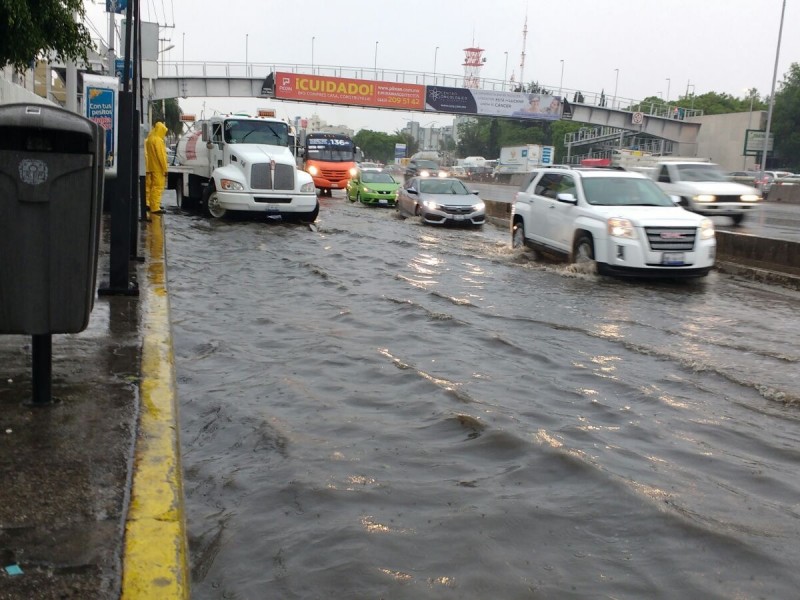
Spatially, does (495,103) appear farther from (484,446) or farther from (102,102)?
(484,446)

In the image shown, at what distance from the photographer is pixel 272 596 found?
3285 millimetres

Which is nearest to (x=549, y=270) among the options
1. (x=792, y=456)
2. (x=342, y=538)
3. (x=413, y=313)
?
(x=413, y=313)

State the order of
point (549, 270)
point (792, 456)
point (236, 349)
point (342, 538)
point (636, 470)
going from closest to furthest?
point (342, 538), point (636, 470), point (792, 456), point (236, 349), point (549, 270)

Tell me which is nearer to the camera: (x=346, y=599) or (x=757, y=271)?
(x=346, y=599)

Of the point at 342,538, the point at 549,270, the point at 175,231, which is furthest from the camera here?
the point at 175,231

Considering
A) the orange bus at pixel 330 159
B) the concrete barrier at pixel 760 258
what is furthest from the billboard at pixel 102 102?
the orange bus at pixel 330 159

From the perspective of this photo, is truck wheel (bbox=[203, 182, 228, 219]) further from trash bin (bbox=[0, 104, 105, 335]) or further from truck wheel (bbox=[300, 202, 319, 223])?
trash bin (bbox=[0, 104, 105, 335])

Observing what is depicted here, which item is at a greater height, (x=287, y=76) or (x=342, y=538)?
(x=287, y=76)

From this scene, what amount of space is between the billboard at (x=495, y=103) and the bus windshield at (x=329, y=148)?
2209 centimetres

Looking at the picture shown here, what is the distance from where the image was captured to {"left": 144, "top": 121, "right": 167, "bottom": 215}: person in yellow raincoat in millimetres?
17172

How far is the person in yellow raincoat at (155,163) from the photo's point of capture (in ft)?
56.3

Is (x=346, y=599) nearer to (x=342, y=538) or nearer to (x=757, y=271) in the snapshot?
(x=342, y=538)

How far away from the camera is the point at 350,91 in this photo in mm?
56844

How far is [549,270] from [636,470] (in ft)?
29.5
